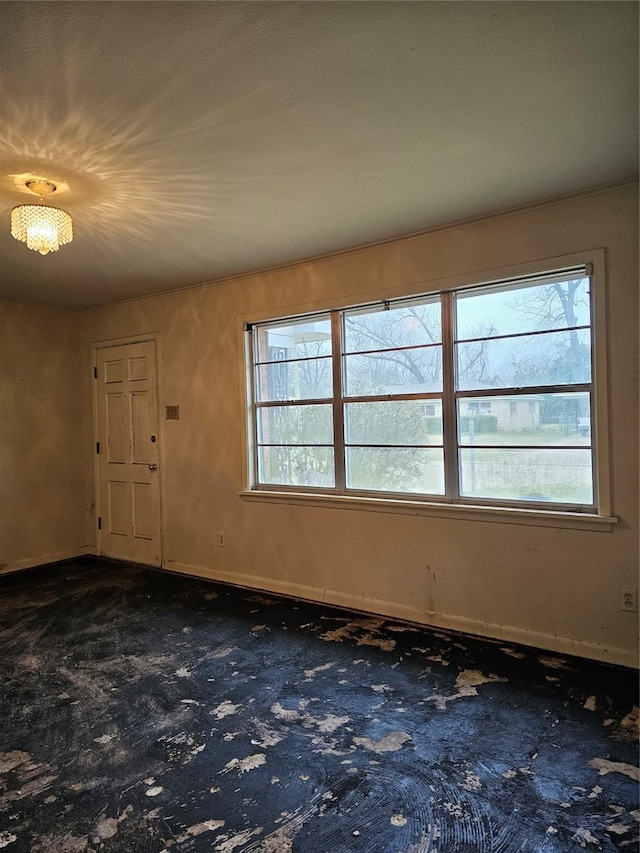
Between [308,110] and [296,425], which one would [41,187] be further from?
[296,425]

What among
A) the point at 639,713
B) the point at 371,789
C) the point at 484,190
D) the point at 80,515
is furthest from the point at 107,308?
the point at 639,713

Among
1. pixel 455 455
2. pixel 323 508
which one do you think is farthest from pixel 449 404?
pixel 323 508

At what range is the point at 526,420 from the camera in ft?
10.0

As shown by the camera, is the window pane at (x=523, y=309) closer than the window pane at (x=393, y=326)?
Yes

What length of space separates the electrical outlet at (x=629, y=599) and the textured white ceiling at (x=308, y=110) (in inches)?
83.8

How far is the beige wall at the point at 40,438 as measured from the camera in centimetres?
491

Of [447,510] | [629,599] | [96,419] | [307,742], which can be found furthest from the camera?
[96,419]

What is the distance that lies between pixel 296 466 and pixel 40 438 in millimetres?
2800

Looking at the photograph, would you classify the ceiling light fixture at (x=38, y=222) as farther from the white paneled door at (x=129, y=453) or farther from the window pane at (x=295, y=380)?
the white paneled door at (x=129, y=453)

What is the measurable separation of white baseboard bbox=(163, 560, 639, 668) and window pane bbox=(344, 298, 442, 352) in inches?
69.3

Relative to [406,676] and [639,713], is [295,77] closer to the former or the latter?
[406,676]

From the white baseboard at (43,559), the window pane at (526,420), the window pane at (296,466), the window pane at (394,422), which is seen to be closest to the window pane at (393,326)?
the window pane at (394,422)

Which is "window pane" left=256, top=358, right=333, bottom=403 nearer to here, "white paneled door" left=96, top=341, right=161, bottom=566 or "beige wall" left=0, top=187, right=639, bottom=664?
"beige wall" left=0, top=187, right=639, bottom=664

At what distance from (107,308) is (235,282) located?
1.72 m
